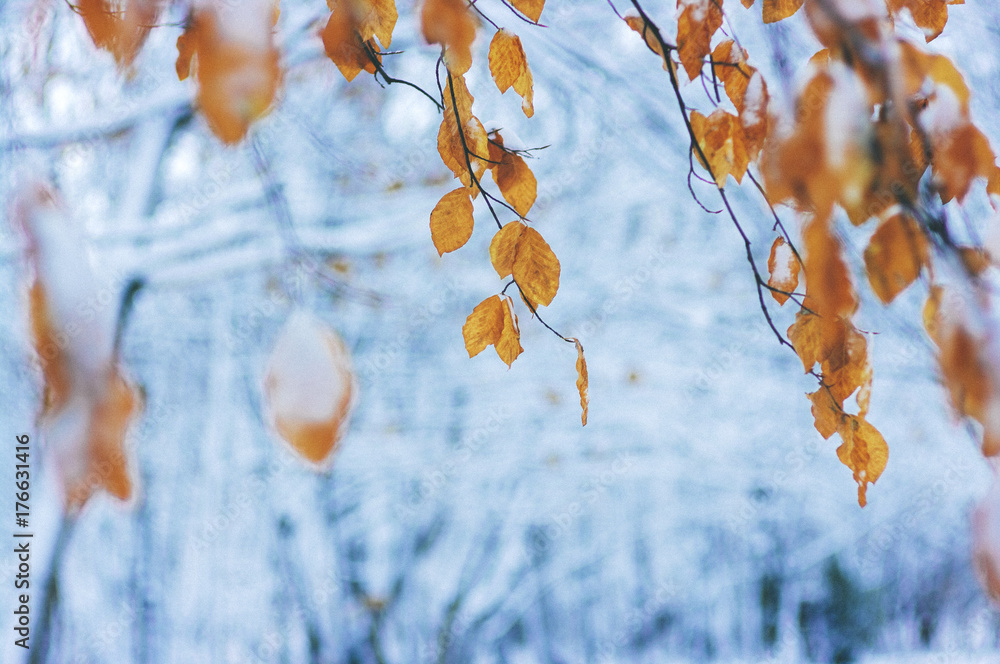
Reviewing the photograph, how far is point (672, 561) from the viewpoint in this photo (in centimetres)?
138

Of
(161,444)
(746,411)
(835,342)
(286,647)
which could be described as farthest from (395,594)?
(835,342)

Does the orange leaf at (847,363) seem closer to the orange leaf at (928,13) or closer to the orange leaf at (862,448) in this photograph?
the orange leaf at (862,448)

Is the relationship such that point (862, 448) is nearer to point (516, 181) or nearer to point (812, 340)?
point (812, 340)

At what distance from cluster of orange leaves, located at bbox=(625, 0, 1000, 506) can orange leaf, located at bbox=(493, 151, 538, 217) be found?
12cm

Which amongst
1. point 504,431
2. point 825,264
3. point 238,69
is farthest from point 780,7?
point 504,431

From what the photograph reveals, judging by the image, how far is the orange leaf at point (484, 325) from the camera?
0.46 m

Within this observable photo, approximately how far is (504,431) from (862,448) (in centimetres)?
92

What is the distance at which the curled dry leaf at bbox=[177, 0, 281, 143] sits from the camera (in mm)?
199

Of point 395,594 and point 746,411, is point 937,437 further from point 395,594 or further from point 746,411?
point 395,594

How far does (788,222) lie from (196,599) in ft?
4.97

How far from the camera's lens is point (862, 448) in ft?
1.54

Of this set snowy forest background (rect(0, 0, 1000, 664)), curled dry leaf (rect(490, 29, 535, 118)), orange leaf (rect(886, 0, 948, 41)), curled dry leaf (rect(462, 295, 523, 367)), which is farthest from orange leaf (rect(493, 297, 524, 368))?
snowy forest background (rect(0, 0, 1000, 664))

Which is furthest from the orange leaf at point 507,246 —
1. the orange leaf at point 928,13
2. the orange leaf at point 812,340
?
the orange leaf at point 928,13

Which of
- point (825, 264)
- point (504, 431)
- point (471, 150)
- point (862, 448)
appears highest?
point (471, 150)
